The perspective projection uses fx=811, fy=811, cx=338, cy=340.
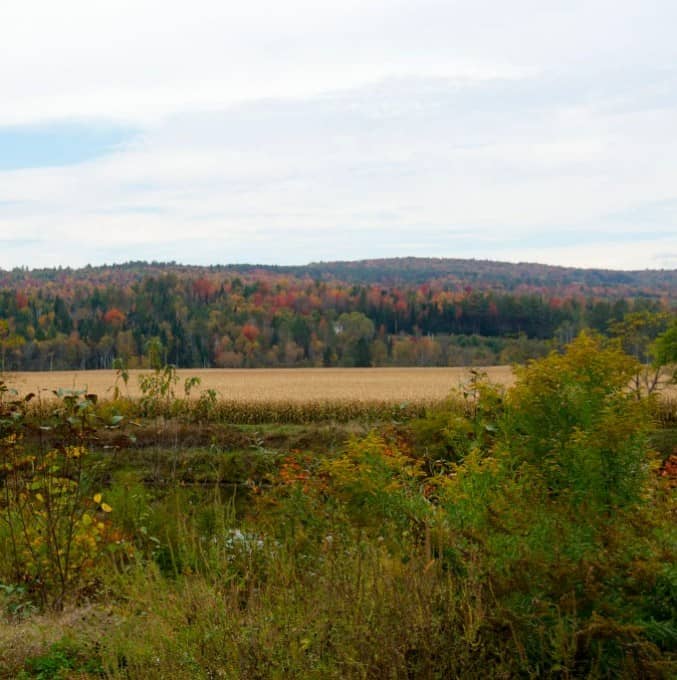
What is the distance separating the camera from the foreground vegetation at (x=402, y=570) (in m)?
3.66

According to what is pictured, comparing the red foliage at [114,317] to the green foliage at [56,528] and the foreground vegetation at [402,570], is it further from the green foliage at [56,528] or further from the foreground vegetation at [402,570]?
the green foliage at [56,528]

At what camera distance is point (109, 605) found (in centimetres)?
550

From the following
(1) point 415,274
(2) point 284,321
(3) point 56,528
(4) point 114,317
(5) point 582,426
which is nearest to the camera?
(5) point 582,426

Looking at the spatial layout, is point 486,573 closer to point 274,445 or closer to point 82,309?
point 274,445

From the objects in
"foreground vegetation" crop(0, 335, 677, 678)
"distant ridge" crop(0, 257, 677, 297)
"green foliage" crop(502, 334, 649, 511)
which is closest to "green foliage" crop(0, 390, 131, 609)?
"foreground vegetation" crop(0, 335, 677, 678)

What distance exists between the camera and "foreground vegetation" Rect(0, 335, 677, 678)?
3656 millimetres

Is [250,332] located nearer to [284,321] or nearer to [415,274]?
[284,321]

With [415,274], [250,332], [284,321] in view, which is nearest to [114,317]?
[250,332]

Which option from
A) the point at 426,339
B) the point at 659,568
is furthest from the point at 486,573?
the point at 426,339

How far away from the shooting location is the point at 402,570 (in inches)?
165

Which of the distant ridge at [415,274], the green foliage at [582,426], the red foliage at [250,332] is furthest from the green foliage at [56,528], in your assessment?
the distant ridge at [415,274]

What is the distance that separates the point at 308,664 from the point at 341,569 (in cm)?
53

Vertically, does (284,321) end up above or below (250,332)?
above

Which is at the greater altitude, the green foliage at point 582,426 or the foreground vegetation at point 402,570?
the green foliage at point 582,426
